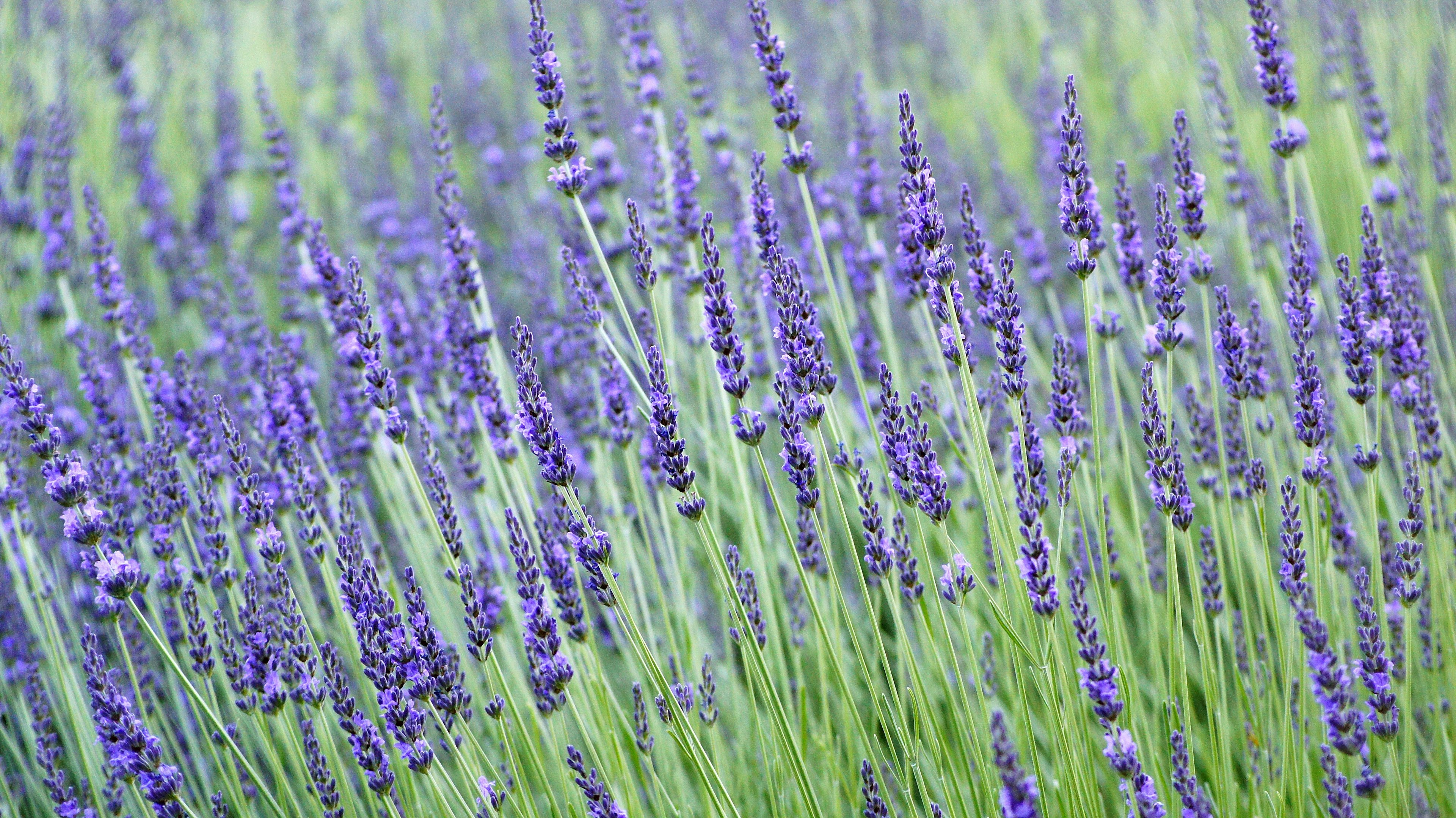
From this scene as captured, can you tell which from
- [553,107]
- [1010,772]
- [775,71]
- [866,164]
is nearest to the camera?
[1010,772]

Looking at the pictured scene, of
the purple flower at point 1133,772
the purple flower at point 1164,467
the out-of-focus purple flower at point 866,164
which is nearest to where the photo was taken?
the purple flower at point 1133,772

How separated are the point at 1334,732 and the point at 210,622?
2019 mm

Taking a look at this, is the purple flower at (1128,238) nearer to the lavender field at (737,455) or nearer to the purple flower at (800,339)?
the lavender field at (737,455)

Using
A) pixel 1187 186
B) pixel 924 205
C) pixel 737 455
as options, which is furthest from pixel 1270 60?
pixel 737 455

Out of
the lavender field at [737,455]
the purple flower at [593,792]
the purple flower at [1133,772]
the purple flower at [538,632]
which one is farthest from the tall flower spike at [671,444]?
the purple flower at [1133,772]

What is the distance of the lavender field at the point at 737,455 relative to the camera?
160 cm

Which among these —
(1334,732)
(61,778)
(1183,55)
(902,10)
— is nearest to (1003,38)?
(902,10)

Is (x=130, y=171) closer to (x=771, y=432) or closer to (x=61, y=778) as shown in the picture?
(x=771, y=432)

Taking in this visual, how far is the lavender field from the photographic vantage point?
1604 mm

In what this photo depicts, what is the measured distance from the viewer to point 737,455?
6.47 ft

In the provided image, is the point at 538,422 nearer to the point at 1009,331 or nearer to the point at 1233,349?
the point at 1009,331

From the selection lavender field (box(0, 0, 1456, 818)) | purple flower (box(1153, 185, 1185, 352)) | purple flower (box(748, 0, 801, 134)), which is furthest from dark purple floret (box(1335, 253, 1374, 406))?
purple flower (box(748, 0, 801, 134))

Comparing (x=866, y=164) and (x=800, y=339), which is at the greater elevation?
(x=866, y=164)

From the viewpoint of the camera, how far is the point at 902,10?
558cm
